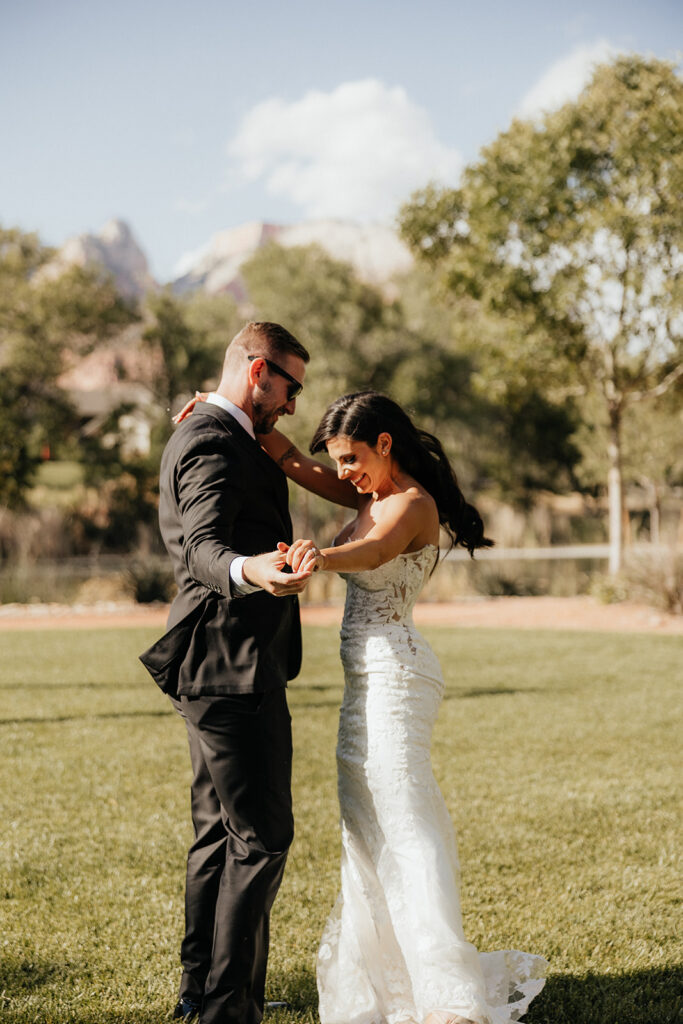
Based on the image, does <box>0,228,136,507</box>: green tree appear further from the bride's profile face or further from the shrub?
the bride's profile face

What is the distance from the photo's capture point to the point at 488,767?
706 cm

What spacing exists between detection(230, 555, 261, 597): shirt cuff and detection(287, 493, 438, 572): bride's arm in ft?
0.96

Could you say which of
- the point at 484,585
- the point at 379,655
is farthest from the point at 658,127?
the point at 379,655

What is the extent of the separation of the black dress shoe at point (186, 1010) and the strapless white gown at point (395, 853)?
50cm

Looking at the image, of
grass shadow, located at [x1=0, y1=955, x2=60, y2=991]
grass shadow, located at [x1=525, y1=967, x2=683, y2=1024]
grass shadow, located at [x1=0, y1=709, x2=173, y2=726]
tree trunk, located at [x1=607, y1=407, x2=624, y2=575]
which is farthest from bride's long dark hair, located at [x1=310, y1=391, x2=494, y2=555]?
tree trunk, located at [x1=607, y1=407, x2=624, y2=575]

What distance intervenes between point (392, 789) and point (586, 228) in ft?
48.8

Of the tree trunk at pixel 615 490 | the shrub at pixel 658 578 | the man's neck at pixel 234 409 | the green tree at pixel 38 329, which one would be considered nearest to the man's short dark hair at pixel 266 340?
the man's neck at pixel 234 409

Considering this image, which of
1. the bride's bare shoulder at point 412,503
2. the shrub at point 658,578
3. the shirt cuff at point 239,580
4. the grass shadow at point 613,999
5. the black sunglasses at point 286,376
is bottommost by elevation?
the grass shadow at point 613,999

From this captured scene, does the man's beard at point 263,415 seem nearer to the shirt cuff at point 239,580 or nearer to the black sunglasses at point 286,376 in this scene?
the black sunglasses at point 286,376

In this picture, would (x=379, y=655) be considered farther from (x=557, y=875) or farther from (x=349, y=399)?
(x=557, y=875)

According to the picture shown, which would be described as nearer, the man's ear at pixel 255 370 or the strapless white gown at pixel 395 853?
the strapless white gown at pixel 395 853

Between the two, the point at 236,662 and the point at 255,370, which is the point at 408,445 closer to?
the point at 255,370

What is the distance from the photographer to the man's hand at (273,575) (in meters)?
2.66

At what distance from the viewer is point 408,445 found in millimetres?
3617
